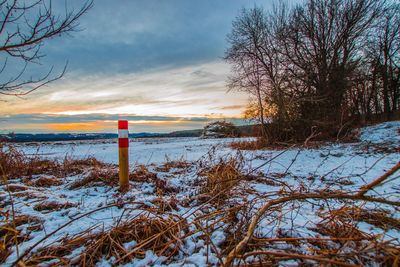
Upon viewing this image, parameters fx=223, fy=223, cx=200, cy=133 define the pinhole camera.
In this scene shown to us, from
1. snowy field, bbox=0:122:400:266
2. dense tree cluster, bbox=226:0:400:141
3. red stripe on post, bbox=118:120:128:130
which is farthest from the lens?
dense tree cluster, bbox=226:0:400:141

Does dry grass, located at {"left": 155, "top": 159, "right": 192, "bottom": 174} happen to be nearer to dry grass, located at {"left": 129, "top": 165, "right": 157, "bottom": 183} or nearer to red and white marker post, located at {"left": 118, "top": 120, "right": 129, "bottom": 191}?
dry grass, located at {"left": 129, "top": 165, "right": 157, "bottom": 183}

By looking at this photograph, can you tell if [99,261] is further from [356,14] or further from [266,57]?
[356,14]

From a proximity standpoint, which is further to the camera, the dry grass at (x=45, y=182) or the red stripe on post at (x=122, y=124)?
the dry grass at (x=45, y=182)

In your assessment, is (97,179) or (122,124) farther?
(97,179)

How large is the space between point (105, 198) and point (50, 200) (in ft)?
1.92

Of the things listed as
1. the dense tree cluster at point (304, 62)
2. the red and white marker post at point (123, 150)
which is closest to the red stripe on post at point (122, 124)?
the red and white marker post at point (123, 150)

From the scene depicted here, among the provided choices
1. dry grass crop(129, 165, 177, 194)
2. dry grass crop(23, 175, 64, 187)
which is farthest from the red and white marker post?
dry grass crop(23, 175, 64, 187)

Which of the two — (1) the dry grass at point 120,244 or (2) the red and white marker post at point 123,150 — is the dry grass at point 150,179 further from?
(1) the dry grass at point 120,244

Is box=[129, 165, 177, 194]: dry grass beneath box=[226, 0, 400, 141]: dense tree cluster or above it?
beneath

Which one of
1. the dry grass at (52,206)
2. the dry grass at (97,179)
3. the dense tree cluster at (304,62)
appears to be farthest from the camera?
the dense tree cluster at (304,62)

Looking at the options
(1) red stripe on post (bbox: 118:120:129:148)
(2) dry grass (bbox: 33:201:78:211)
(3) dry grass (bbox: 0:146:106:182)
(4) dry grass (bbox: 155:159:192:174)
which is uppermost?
(1) red stripe on post (bbox: 118:120:129:148)

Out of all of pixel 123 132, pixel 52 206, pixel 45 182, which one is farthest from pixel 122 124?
pixel 45 182

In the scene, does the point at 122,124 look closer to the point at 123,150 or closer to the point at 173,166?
the point at 123,150

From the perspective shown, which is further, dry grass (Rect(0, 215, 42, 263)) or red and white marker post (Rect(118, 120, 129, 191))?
red and white marker post (Rect(118, 120, 129, 191))
